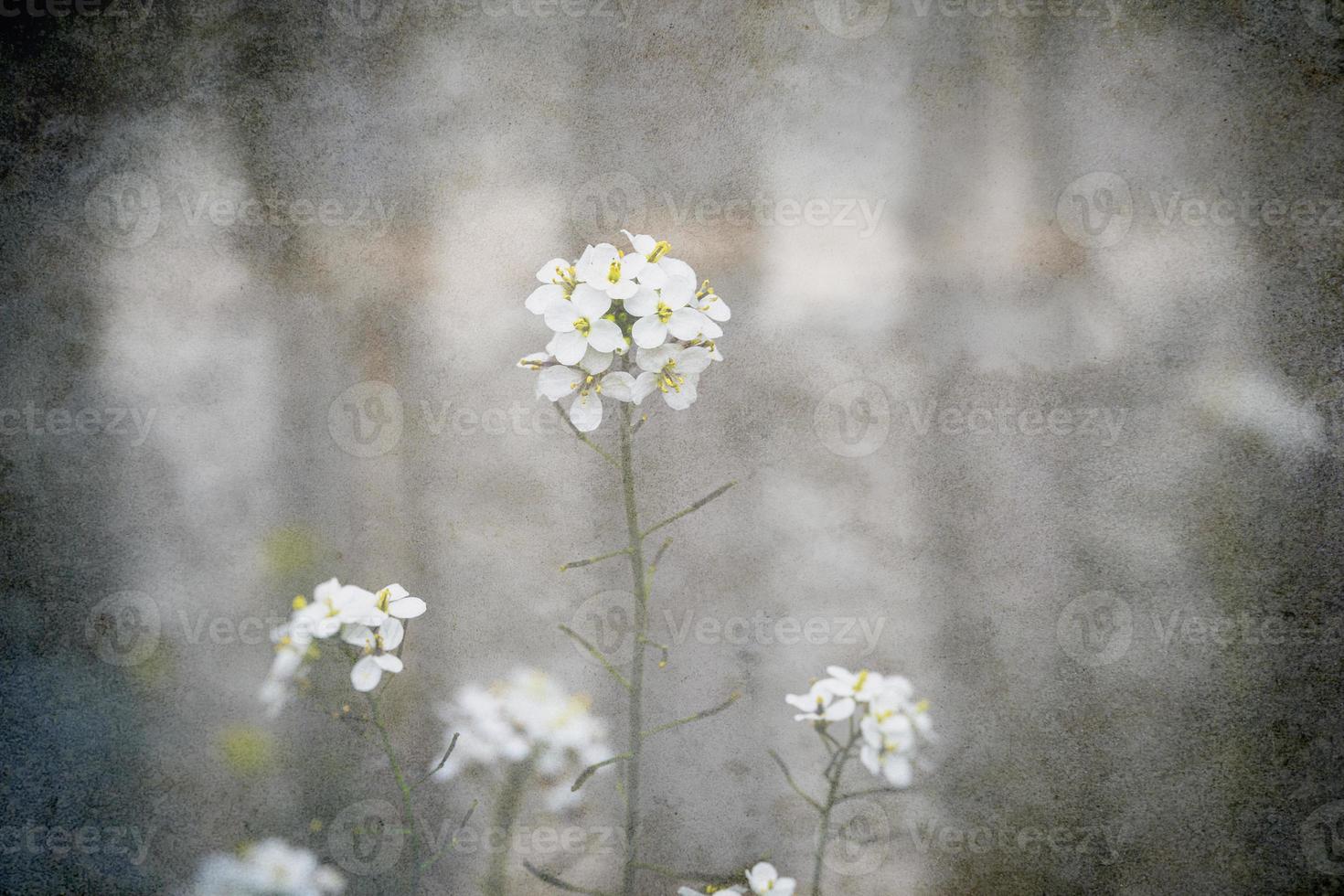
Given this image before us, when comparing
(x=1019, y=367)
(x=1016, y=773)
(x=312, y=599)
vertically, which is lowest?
(x=1016, y=773)

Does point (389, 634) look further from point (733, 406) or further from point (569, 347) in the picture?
point (733, 406)

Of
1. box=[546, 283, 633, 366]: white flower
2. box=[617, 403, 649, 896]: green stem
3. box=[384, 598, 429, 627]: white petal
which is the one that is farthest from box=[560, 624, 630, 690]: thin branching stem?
box=[546, 283, 633, 366]: white flower

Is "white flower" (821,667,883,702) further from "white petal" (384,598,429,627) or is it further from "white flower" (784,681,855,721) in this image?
"white petal" (384,598,429,627)

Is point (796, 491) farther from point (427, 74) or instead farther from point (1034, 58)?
point (427, 74)

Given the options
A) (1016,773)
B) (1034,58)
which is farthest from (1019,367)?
(1016,773)

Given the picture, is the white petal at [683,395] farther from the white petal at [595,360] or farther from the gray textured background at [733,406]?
the gray textured background at [733,406]

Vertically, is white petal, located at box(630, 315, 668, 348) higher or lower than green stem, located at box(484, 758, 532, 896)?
higher
